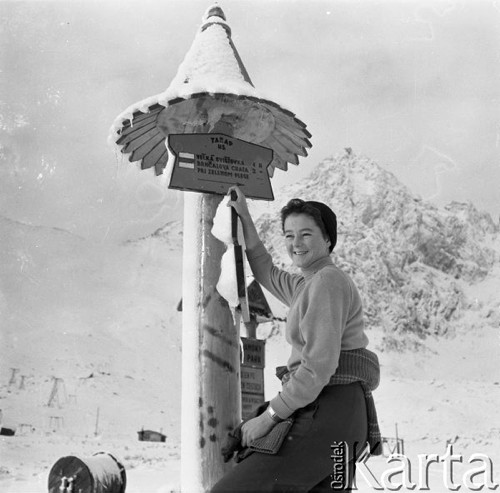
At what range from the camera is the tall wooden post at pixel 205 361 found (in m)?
3.36

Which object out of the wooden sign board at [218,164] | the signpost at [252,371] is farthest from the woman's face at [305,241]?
the signpost at [252,371]

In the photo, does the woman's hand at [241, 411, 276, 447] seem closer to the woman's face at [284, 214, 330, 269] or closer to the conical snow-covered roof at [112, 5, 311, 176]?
the woman's face at [284, 214, 330, 269]

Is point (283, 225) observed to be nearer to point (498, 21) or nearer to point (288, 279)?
point (288, 279)

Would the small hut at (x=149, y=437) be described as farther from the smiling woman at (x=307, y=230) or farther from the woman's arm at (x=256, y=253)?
the smiling woman at (x=307, y=230)

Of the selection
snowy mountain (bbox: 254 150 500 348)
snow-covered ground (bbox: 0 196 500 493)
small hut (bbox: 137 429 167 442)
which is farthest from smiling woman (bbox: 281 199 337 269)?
snowy mountain (bbox: 254 150 500 348)

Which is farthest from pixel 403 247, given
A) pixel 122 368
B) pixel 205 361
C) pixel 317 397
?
pixel 317 397

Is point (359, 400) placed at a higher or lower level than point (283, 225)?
lower

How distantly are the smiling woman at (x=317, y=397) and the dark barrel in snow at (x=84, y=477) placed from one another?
2177 mm

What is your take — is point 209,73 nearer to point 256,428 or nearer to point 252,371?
point 256,428

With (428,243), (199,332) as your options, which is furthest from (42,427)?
(428,243)

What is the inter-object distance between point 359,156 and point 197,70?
73539 mm

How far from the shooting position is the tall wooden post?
11.0 ft

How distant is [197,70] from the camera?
3705mm

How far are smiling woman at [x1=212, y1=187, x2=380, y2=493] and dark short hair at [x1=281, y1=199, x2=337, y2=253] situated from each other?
113 mm
